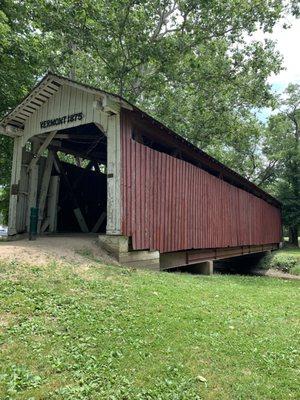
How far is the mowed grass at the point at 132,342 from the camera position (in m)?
3.15

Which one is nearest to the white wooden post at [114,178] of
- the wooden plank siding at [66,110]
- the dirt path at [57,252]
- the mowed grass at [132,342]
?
the wooden plank siding at [66,110]

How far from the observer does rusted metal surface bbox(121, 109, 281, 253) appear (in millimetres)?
9133

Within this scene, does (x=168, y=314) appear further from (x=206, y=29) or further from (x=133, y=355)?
(x=206, y=29)

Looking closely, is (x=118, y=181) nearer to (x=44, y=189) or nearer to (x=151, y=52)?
(x=44, y=189)

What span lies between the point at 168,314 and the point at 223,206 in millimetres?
10605

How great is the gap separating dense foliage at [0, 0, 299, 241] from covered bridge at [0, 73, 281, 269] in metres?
3.17

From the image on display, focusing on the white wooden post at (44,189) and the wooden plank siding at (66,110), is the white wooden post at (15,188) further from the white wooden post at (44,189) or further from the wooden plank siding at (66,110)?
the white wooden post at (44,189)

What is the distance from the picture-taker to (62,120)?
33.6 feet

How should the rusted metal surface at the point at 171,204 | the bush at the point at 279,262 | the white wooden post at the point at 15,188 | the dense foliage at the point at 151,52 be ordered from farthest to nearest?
the bush at the point at 279,262 → the dense foliage at the point at 151,52 → the white wooden post at the point at 15,188 → the rusted metal surface at the point at 171,204

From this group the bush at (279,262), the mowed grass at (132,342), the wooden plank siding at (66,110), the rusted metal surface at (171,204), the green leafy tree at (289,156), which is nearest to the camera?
the mowed grass at (132,342)

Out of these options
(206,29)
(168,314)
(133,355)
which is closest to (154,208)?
(168,314)

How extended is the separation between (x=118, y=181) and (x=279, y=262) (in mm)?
16392

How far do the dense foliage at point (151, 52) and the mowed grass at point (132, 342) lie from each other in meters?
9.58

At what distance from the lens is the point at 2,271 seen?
6047mm
